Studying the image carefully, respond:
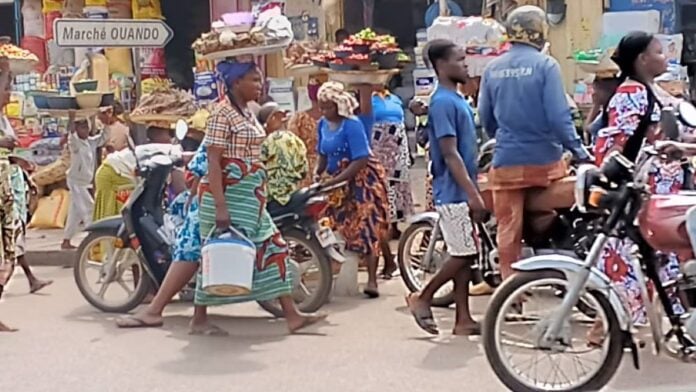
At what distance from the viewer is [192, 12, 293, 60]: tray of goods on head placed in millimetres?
8094

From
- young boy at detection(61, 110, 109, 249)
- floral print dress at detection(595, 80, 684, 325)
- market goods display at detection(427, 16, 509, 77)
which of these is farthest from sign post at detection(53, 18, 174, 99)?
floral print dress at detection(595, 80, 684, 325)

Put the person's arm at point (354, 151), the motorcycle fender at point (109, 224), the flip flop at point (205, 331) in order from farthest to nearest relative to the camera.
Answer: the motorcycle fender at point (109, 224) < the person's arm at point (354, 151) < the flip flop at point (205, 331)

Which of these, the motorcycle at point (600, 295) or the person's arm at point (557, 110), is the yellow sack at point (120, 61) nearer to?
the person's arm at point (557, 110)

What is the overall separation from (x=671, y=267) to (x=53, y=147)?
9.78m

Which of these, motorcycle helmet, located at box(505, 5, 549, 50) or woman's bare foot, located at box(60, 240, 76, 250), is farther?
woman's bare foot, located at box(60, 240, 76, 250)

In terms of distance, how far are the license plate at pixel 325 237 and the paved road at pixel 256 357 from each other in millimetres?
492

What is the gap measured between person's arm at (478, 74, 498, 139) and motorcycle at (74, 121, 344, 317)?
60.7 inches

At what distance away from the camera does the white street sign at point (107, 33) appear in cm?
1019

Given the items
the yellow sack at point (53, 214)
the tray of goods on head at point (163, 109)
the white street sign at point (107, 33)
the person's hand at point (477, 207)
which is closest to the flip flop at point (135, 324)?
the tray of goods on head at point (163, 109)

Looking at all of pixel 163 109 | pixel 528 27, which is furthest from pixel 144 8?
pixel 528 27

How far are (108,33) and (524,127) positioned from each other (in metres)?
4.88

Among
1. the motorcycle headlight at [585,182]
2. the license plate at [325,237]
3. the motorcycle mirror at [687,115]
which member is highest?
the motorcycle mirror at [687,115]

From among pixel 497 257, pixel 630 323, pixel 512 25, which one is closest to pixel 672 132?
pixel 630 323

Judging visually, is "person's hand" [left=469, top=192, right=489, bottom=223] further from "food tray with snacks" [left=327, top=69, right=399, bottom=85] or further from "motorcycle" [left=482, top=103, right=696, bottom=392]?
"food tray with snacks" [left=327, top=69, right=399, bottom=85]
